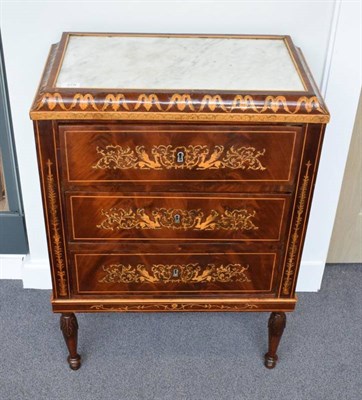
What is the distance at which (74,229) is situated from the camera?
1621mm

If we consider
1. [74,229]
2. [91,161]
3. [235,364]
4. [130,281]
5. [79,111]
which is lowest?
[235,364]

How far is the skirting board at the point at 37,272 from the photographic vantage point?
7.34 feet

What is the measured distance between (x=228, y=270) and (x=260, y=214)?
213 mm

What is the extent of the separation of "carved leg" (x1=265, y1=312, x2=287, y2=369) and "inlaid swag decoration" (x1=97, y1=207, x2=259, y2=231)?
0.39m

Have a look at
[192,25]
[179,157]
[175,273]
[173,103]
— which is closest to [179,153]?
[179,157]

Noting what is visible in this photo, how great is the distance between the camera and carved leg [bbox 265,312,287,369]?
6.19 feet

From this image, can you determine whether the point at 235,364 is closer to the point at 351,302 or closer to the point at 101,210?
the point at 351,302

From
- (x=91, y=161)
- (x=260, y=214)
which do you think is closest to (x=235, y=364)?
(x=260, y=214)

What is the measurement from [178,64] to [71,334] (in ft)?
2.91

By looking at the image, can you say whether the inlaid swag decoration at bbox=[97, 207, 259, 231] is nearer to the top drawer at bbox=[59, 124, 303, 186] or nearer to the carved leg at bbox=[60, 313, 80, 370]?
the top drawer at bbox=[59, 124, 303, 186]

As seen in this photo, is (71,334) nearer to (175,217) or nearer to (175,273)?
(175,273)

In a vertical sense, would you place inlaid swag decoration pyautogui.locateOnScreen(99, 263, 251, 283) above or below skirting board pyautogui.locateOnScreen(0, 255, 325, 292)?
above

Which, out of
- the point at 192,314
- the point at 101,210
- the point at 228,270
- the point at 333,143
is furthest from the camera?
the point at 192,314

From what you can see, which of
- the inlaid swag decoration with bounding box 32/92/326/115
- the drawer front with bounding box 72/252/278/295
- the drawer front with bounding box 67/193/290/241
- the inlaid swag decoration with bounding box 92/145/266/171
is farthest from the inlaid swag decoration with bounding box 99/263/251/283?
the inlaid swag decoration with bounding box 32/92/326/115
